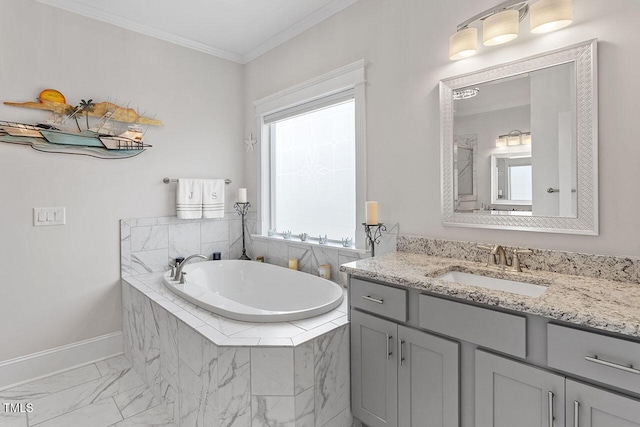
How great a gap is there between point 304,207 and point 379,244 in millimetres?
983

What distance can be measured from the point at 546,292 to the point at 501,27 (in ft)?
4.03

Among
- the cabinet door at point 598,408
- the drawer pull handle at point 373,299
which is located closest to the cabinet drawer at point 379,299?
the drawer pull handle at point 373,299

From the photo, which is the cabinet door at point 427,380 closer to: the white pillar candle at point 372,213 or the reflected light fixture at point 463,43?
the white pillar candle at point 372,213

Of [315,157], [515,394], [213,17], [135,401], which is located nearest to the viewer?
[515,394]

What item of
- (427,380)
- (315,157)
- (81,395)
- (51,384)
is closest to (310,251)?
(315,157)

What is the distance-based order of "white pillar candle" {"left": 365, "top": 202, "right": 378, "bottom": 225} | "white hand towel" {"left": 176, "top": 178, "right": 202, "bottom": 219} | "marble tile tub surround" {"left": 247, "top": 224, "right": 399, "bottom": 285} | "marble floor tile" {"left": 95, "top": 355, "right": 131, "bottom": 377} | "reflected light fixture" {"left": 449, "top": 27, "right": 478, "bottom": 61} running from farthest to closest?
"white hand towel" {"left": 176, "top": 178, "right": 202, "bottom": 219} → "marble floor tile" {"left": 95, "top": 355, "right": 131, "bottom": 377} → "marble tile tub surround" {"left": 247, "top": 224, "right": 399, "bottom": 285} → "white pillar candle" {"left": 365, "top": 202, "right": 378, "bottom": 225} → "reflected light fixture" {"left": 449, "top": 27, "right": 478, "bottom": 61}

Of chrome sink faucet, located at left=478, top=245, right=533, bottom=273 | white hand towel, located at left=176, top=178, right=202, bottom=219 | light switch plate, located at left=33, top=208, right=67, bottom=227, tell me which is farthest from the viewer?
white hand towel, located at left=176, top=178, right=202, bottom=219

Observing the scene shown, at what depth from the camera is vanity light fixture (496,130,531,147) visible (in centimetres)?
164

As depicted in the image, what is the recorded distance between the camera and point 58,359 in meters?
2.47

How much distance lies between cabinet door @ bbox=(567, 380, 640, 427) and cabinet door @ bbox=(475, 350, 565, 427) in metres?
0.03

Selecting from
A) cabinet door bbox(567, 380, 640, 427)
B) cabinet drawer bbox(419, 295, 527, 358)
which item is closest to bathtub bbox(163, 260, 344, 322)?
cabinet drawer bbox(419, 295, 527, 358)

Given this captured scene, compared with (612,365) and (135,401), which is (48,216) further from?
(612,365)

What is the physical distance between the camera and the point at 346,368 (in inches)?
68.9

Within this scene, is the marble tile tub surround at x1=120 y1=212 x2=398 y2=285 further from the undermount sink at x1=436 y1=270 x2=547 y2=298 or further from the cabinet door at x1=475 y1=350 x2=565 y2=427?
the cabinet door at x1=475 y1=350 x2=565 y2=427
